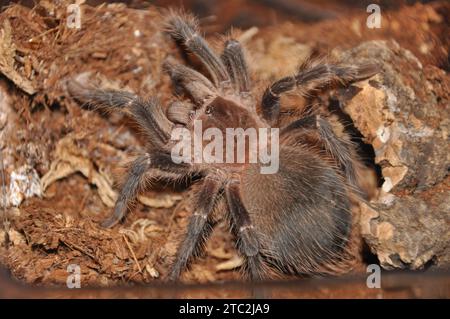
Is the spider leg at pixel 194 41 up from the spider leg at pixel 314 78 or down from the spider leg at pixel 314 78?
up

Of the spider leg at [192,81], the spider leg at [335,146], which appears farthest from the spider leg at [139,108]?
the spider leg at [335,146]

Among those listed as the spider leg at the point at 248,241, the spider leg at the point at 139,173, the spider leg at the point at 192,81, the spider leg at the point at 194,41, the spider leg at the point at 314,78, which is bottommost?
the spider leg at the point at 248,241

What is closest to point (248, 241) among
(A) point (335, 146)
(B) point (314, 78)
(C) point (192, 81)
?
(A) point (335, 146)

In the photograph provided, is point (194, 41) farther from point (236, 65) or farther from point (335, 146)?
point (335, 146)

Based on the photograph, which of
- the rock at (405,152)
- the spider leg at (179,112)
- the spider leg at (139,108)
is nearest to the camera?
the rock at (405,152)

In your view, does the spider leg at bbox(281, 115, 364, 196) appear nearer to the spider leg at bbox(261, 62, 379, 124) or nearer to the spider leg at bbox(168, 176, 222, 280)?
the spider leg at bbox(261, 62, 379, 124)

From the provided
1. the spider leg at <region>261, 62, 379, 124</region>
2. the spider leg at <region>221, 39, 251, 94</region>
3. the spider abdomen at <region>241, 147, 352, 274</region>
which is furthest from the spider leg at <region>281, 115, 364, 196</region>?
the spider leg at <region>221, 39, 251, 94</region>

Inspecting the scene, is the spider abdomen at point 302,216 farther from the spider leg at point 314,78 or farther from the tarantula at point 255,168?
the spider leg at point 314,78
